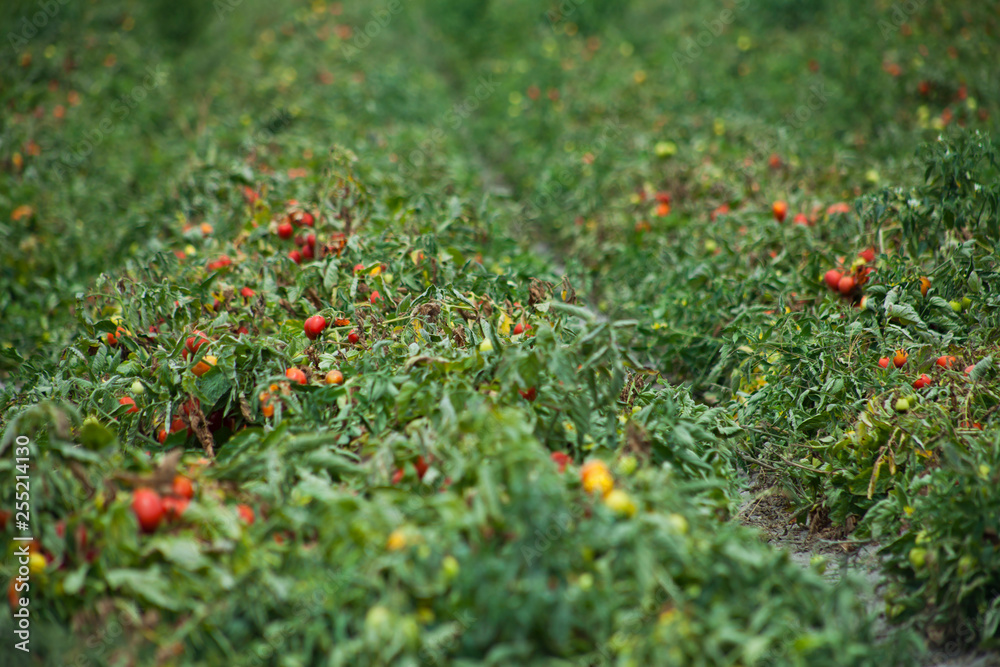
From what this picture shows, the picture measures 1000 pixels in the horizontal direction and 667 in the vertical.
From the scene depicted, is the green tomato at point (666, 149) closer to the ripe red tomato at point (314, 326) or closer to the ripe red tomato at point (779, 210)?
the ripe red tomato at point (779, 210)

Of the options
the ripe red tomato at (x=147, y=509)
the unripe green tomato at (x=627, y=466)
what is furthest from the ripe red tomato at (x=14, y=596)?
the unripe green tomato at (x=627, y=466)

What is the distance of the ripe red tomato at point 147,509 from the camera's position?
1846mm

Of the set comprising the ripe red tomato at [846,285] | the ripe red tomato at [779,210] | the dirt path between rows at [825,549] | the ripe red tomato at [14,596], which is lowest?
the dirt path between rows at [825,549]

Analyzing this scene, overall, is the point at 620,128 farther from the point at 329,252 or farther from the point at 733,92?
the point at 329,252

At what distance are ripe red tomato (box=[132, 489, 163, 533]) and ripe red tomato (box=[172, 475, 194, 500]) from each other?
7 cm

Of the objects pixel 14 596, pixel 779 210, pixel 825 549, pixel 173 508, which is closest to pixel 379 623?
pixel 173 508

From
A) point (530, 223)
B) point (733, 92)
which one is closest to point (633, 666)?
point (530, 223)

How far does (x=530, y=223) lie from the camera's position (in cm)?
584

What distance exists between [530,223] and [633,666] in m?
4.53

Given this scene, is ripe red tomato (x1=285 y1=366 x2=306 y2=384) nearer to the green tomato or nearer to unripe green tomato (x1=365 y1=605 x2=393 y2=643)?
unripe green tomato (x1=365 y1=605 x2=393 y2=643)

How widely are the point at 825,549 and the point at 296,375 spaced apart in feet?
6.63

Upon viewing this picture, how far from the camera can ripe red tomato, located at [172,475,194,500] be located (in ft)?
6.38

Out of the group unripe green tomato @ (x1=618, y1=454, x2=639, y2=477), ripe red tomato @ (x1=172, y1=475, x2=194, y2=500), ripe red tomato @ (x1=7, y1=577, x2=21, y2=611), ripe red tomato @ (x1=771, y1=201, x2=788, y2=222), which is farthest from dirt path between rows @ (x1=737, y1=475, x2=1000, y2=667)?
ripe red tomato @ (x1=7, y1=577, x2=21, y2=611)

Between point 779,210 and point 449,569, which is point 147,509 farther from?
point 779,210
